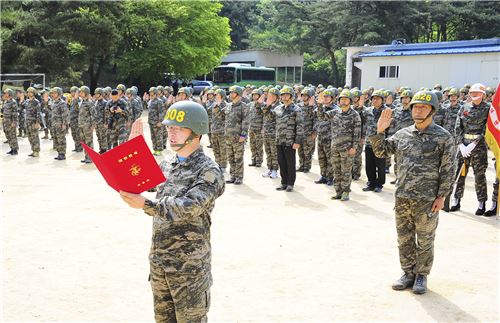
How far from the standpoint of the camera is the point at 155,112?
16031 millimetres

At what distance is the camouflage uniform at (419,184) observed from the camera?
5.67 metres

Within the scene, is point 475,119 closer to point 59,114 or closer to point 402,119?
point 402,119

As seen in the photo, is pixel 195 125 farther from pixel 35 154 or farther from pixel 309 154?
pixel 35 154

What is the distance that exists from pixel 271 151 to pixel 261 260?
5952mm

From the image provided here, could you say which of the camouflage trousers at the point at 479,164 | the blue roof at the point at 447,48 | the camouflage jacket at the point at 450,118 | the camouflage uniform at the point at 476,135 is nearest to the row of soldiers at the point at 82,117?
the camouflage jacket at the point at 450,118

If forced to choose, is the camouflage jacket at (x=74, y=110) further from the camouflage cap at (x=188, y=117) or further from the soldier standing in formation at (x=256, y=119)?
the camouflage cap at (x=188, y=117)

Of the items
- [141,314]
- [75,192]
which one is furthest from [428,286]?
[75,192]

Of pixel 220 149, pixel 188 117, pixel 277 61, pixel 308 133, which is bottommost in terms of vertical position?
pixel 220 149

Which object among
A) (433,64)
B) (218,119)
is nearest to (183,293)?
(218,119)

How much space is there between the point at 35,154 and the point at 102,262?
1006cm

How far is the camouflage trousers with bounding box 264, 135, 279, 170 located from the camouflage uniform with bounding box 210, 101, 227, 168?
1.08m

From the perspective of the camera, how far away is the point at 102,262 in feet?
21.6

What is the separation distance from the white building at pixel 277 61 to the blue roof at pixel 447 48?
19.9m

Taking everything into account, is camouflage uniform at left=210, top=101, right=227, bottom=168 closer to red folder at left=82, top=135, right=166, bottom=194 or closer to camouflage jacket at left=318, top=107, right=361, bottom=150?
camouflage jacket at left=318, top=107, right=361, bottom=150
